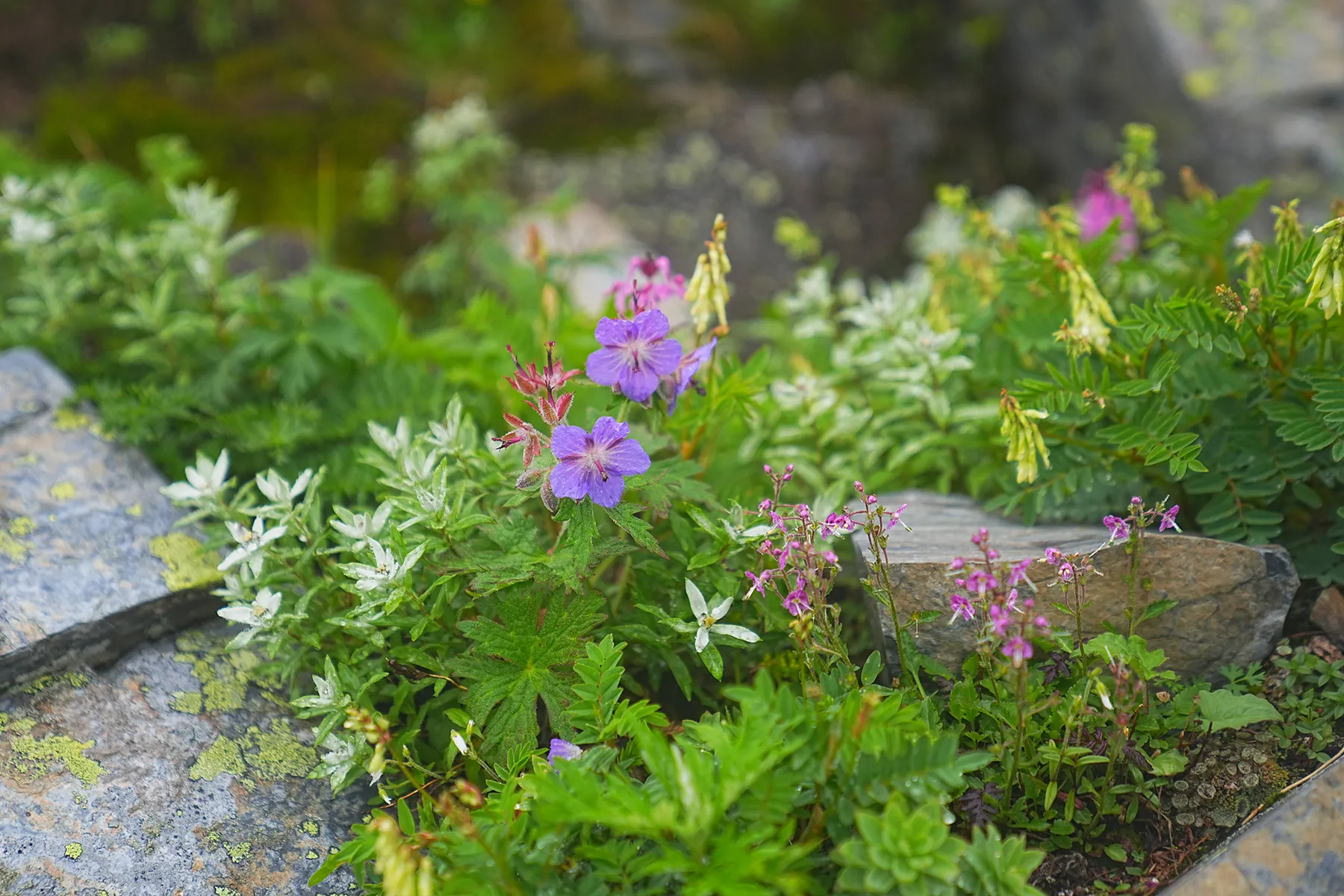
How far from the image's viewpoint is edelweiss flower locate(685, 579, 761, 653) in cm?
200

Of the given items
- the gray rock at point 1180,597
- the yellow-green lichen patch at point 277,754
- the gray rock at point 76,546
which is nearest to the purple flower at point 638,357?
the gray rock at point 1180,597

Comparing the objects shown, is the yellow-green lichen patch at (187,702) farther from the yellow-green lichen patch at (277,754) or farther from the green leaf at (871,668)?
the green leaf at (871,668)

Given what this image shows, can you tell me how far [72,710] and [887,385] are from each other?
2.32 m

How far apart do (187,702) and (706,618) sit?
4.23ft

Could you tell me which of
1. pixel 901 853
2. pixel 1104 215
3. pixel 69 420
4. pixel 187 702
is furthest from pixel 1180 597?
pixel 69 420

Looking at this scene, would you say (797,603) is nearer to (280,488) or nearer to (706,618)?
(706,618)

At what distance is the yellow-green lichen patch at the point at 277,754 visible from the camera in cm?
217

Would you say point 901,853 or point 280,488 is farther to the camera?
point 280,488

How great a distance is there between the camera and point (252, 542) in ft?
7.16

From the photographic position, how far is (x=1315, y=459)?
7.20ft

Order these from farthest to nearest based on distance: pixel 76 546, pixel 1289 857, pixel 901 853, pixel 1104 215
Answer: pixel 1104 215 < pixel 76 546 < pixel 1289 857 < pixel 901 853

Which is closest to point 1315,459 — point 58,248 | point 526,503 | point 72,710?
point 526,503

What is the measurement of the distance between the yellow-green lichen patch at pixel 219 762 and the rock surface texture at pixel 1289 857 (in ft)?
6.33

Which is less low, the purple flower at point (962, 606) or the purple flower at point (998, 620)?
the purple flower at point (998, 620)
